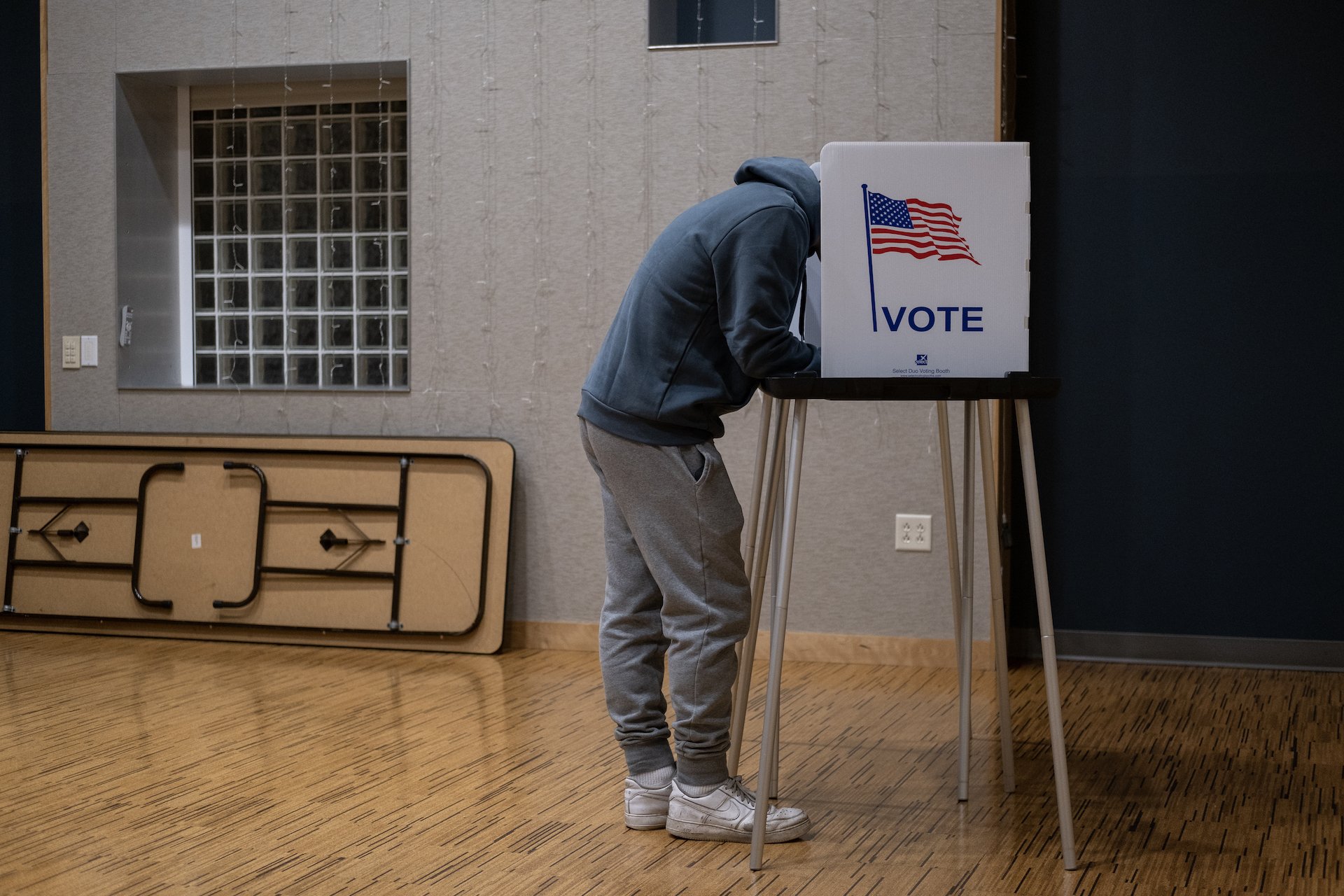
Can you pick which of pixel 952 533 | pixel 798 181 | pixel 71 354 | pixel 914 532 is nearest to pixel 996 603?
pixel 952 533

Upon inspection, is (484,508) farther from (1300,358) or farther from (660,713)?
(1300,358)

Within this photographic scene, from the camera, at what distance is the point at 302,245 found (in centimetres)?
433

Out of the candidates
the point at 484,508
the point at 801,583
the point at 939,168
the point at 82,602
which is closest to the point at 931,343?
the point at 939,168

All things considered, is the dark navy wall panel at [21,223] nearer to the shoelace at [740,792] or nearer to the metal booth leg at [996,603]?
the shoelace at [740,792]

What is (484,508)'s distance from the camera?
3.85 m

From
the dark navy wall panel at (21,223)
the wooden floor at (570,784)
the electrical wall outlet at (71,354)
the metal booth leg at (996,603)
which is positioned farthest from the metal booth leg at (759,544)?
the dark navy wall panel at (21,223)

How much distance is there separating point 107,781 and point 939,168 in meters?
2.04

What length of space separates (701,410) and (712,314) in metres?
0.16

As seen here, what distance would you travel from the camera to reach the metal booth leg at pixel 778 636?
1.98 metres

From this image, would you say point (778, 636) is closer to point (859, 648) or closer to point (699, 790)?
point (699, 790)

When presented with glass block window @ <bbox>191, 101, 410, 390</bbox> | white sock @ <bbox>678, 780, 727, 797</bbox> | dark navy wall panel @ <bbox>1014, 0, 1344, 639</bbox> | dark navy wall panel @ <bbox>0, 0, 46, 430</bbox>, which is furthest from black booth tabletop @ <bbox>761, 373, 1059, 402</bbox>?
dark navy wall panel @ <bbox>0, 0, 46, 430</bbox>

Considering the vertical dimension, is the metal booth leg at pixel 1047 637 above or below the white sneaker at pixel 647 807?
above

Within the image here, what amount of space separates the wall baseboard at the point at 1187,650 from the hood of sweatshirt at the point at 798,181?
6.76 ft

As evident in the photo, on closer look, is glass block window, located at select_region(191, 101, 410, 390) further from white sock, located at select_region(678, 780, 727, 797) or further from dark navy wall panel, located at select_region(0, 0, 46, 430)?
white sock, located at select_region(678, 780, 727, 797)
